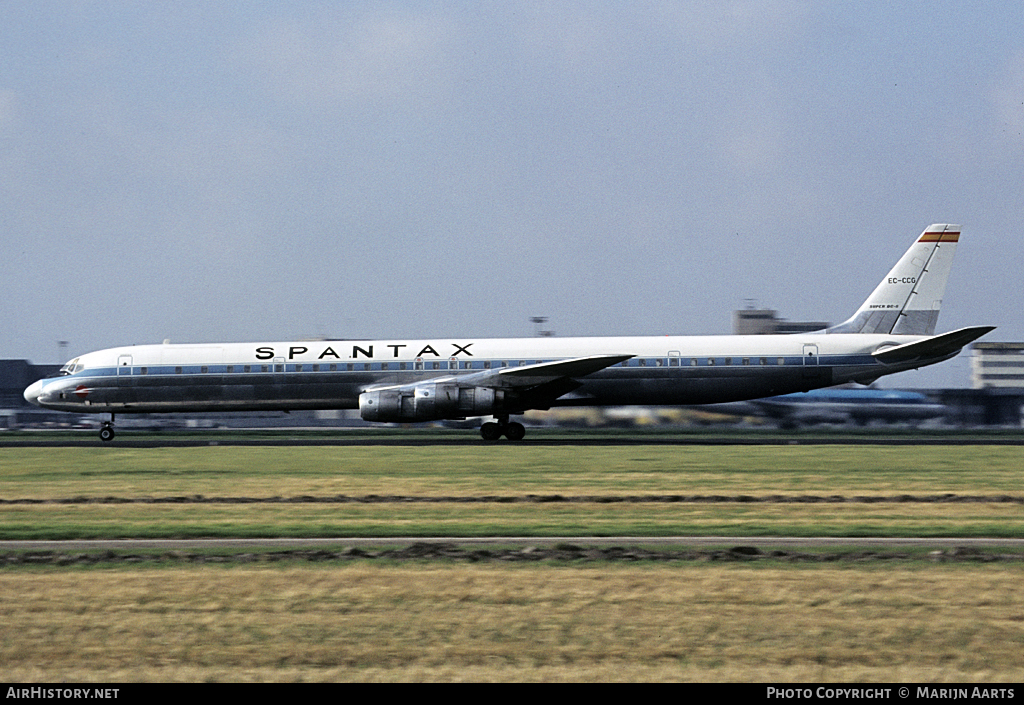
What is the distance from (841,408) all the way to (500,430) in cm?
3419

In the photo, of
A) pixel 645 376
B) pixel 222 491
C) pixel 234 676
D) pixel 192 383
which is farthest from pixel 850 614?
pixel 192 383

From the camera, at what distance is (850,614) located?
1067 centimetres

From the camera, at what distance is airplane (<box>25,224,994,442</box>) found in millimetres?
39156

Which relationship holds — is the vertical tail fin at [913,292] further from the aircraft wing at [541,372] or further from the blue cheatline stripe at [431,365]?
the aircraft wing at [541,372]

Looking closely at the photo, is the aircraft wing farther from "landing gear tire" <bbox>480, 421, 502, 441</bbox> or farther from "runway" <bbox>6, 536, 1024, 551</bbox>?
"runway" <bbox>6, 536, 1024, 551</bbox>

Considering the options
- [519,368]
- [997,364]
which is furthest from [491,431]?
[997,364]

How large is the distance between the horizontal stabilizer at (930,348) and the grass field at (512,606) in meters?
17.4

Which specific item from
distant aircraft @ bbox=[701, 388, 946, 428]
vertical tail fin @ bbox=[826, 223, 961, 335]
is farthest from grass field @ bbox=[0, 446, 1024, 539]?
distant aircraft @ bbox=[701, 388, 946, 428]

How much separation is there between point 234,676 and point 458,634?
7.23ft

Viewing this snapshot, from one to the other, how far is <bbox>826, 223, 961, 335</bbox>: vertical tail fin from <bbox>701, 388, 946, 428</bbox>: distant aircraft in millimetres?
22734

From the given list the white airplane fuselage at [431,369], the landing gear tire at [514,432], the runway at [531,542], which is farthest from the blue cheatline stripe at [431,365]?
the runway at [531,542]

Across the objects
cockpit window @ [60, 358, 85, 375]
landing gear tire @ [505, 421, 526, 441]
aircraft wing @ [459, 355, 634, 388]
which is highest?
cockpit window @ [60, 358, 85, 375]
